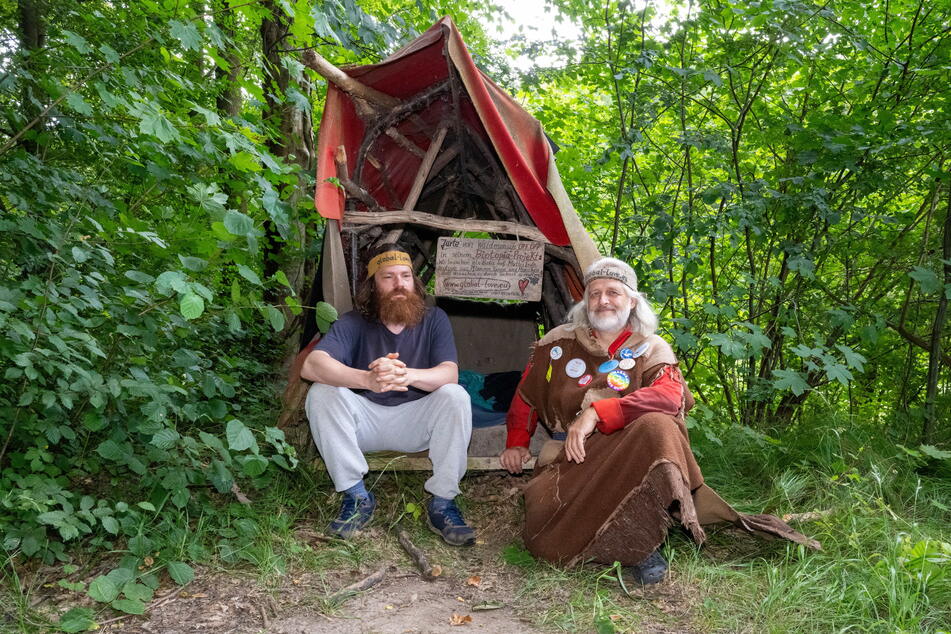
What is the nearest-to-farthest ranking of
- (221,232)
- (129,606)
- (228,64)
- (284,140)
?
(129,606) < (221,232) < (228,64) < (284,140)

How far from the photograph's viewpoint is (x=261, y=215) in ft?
13.3

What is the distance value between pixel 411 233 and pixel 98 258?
8.67 feet

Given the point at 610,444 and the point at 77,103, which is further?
the point at 610,444

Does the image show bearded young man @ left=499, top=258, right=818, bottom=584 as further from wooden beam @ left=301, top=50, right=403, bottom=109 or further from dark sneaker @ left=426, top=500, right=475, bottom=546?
wooden beam @ left=301, top=50, right=403, bottom=109

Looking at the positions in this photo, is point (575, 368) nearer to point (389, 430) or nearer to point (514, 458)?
point (514, 458)

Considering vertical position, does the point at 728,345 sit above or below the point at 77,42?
below

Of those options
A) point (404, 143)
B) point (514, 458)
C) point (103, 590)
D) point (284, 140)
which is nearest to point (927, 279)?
point (514, 458)

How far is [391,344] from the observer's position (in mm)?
3471

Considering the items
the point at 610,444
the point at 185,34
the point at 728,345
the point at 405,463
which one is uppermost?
the point at 185,34

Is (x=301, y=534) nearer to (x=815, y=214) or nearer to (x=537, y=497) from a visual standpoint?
(x=537, y=497)

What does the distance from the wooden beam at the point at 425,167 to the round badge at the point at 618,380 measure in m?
1.82

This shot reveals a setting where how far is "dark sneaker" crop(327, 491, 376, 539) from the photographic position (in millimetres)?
3002

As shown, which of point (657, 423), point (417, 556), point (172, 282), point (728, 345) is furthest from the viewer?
point (728, 345)

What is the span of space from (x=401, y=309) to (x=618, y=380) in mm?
1212
